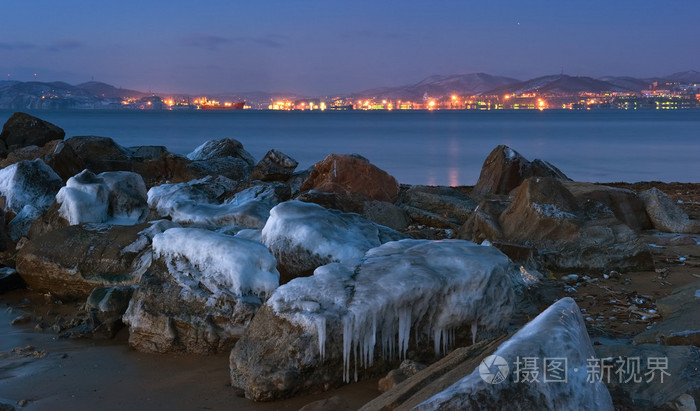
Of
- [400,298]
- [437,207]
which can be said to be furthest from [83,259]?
[437,207]

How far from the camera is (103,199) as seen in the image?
933cm

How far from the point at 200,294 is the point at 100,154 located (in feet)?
34.3

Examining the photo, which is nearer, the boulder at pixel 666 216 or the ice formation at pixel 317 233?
the ice formation at pixel 317 233

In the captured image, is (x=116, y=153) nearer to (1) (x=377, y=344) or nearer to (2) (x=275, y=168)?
(2) (x=275, y=168)


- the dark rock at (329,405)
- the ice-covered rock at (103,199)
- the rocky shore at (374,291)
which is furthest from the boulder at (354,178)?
the dark rock at (329,405)

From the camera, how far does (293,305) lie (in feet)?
16.0

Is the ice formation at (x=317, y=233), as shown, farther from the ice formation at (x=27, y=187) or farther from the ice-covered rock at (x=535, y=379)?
the ice formation at (x=27, y=187)

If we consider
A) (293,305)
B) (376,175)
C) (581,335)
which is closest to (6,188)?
(376,175)

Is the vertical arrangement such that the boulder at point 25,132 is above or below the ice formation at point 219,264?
above

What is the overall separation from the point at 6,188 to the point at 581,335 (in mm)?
9523

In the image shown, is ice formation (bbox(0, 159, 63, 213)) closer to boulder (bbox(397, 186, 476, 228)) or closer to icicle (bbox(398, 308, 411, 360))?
boulder (bbox(397, 186, 476, 228))

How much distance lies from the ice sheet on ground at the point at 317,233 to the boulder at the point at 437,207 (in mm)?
3003

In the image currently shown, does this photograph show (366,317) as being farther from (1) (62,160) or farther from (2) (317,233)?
(1) (62,160)

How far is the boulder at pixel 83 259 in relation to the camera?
289 inches
